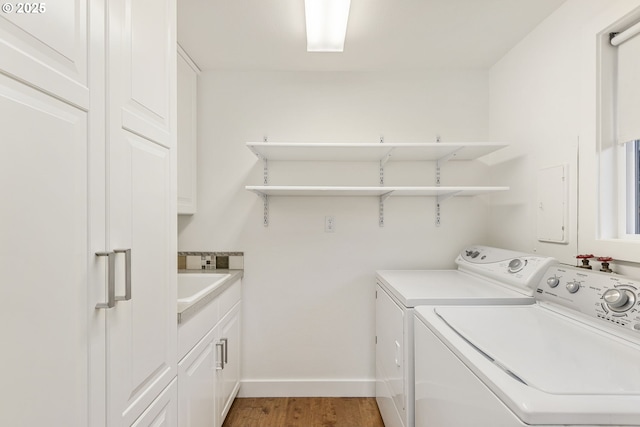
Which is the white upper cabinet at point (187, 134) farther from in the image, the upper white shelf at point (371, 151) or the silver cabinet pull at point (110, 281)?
the silver cabinet pull at point (110, 281)

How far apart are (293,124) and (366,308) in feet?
4.93

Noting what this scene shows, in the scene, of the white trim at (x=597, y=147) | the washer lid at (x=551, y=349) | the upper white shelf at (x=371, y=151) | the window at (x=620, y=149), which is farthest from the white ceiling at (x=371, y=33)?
the washer lid at (x=551, y=349)

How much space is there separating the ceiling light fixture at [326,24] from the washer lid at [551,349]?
1509 millimetres

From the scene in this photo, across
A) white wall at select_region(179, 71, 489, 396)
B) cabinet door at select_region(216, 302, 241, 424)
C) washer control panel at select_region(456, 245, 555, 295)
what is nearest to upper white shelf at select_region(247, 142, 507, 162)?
white wall at select_region(179, 71, 489, 396)

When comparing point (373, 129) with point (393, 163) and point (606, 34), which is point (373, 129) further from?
point (606, 34)

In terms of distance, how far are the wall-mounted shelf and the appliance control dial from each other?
0.97 m

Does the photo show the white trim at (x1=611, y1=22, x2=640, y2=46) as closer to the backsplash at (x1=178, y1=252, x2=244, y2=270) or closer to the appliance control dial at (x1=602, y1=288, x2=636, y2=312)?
the appliance control dial at (x1=602, y1=288, x2=636, y2=312)

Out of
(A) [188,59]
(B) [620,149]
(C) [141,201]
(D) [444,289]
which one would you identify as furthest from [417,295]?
(A) [188,59]

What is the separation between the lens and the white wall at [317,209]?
8.08 feet

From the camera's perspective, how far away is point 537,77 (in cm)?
195

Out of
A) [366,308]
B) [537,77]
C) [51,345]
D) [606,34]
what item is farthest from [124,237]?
[537,77]

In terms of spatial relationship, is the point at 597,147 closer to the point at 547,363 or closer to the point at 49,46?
the point at 547,363

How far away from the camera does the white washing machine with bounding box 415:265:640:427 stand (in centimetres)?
71

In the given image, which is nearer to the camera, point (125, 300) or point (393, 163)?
point (125, 300)
